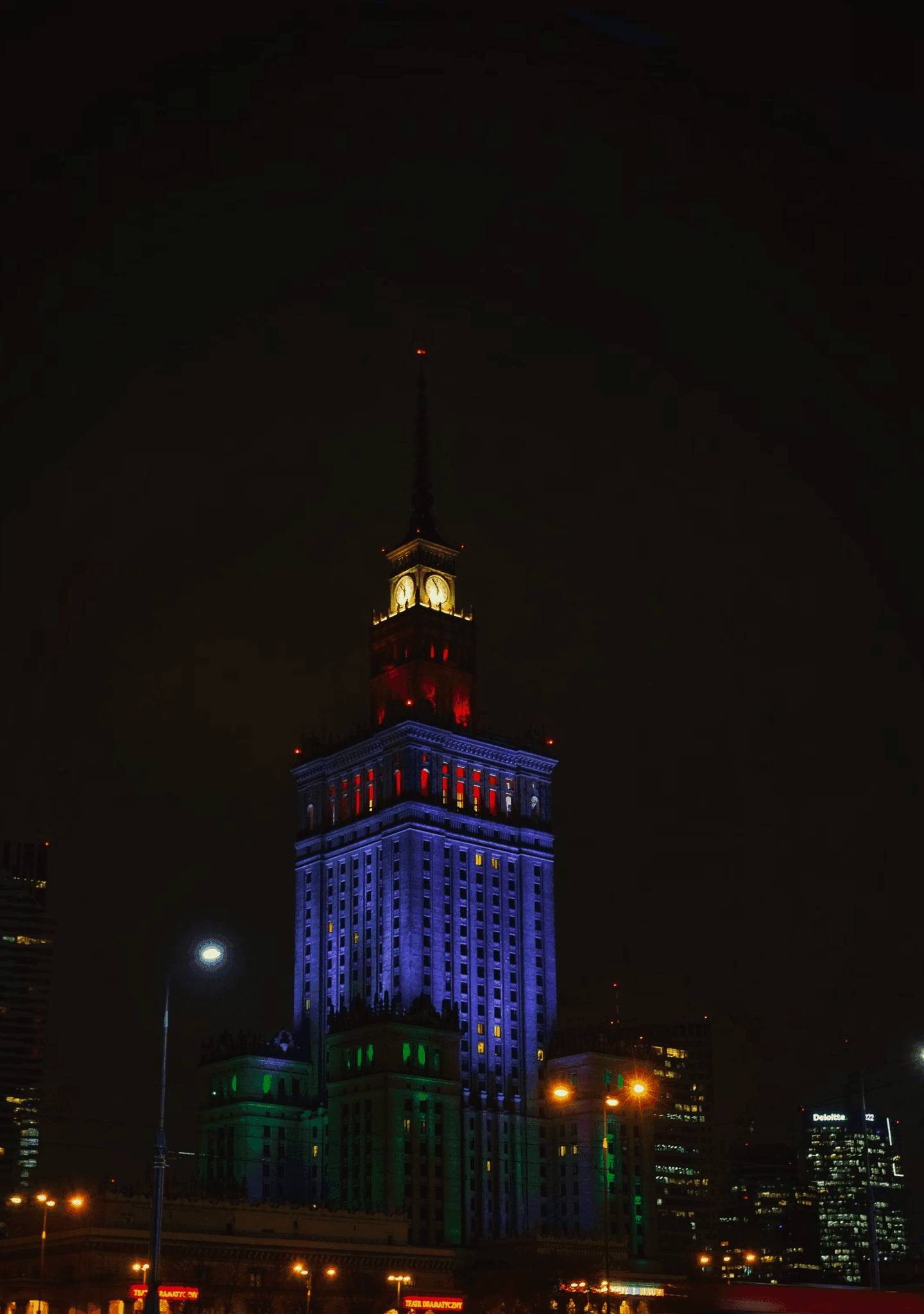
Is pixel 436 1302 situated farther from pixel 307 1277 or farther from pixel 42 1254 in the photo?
pixel 42 1254

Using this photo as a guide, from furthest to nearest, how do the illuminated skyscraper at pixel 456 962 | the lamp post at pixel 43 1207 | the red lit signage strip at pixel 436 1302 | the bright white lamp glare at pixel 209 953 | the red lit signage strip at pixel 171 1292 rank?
1. the illuminated skyscraper at pixel 456 962
2. the red lit signage strip at pixel 436 1302
3. the red lit signage strip at pixel 171 1292
4. the lamp post at pixel 43 1207
5. the bright white lamp glare at pixel 209 953

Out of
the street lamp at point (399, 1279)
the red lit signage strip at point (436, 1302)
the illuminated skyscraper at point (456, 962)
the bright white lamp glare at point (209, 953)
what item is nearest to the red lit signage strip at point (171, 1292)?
the street lamp at point (399, 1279)

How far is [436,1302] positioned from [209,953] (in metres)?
67.6

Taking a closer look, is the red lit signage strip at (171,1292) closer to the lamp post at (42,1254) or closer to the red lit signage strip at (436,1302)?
the lamp post at (42,1254)

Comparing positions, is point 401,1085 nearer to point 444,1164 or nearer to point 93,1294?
point 444,1164

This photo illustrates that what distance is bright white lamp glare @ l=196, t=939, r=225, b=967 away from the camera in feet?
308

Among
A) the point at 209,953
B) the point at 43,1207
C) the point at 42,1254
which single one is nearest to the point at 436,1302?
the point at 43,1207

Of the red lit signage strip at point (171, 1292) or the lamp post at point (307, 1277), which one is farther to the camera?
the lamp post at point (307, 1277)

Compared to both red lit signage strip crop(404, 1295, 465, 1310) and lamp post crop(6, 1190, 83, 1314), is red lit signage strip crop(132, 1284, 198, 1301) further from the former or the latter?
red lit signage strip crop(404, 1295, 465, 1310)

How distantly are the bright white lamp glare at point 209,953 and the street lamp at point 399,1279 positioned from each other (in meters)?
43.3

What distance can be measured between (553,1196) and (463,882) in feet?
124

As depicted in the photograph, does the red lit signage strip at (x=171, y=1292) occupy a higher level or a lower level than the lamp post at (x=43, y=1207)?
lower

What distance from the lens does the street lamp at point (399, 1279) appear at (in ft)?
438

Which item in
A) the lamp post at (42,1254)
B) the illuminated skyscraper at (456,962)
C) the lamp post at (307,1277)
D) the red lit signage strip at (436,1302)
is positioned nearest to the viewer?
the lamp post at (42,1254)
